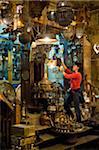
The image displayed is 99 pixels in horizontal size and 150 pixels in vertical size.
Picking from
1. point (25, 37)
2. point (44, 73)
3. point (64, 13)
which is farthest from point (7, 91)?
point (64, 13)

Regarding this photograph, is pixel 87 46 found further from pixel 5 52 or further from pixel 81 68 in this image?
pixel 5 52

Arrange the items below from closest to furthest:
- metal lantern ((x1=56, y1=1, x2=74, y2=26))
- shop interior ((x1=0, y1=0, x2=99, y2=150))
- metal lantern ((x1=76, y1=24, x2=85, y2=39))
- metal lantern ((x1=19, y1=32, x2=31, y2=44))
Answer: metal lantern ((x1=56, y1=1, x2=74, y2=26)) < shop interior ((x1=0, y1=0, x2=99, y2=150)) < metal lantern ((x1=19, y1=32, x2=31, y2=44)) < metal lantern ((x1=76, y1=24, x2=85, y2=39))

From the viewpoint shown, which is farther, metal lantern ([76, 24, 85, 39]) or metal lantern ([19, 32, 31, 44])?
metal lantern ([76, 24, 85, 39])

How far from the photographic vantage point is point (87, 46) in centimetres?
902

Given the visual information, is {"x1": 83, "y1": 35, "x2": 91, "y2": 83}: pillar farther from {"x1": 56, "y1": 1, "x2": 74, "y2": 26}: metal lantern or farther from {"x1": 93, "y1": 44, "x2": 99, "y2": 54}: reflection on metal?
{"x1": 56, "y1": 1, "x2": 74, "y2": 26}: metal lantern

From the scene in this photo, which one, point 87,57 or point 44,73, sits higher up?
point 87,57

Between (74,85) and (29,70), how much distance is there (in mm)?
1233

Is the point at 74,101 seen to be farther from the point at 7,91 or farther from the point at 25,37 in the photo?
the point at 25,37

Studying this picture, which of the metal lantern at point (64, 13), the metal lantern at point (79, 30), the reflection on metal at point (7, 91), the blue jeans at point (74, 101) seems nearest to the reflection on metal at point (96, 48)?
the metal lantern at point (79, 30)

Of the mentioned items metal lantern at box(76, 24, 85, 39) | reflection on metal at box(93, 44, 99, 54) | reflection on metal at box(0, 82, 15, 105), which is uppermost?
metal lantern at box(76, 24, 85, 39)

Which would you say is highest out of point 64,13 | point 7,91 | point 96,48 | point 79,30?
point 64,13

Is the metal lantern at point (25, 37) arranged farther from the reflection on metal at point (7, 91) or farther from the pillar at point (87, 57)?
the pillar at point (87, 57)

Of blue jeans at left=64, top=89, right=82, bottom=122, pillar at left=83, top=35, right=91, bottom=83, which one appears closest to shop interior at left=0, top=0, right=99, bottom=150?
pillar at left=83, top=35, right=91, bottom=83

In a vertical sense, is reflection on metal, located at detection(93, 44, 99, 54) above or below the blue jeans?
above
